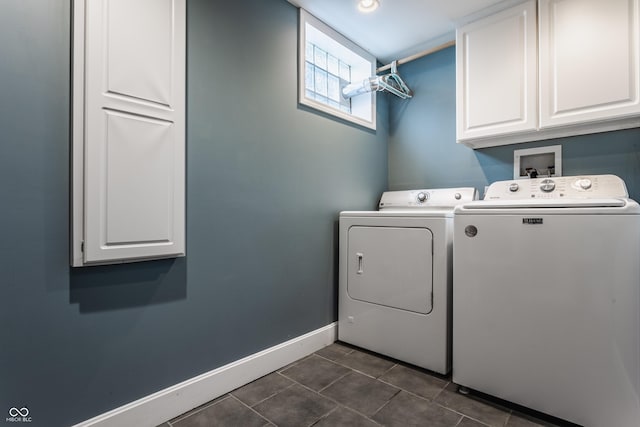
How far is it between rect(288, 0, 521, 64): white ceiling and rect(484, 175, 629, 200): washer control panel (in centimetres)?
115

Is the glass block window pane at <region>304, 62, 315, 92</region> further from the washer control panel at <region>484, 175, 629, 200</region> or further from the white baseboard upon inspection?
the white baseboard

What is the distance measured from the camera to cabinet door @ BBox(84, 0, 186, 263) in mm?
1193

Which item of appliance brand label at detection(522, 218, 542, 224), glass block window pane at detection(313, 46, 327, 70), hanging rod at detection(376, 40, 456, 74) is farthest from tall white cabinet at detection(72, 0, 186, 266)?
hanging rod at detection(376, 40, 456, 74)

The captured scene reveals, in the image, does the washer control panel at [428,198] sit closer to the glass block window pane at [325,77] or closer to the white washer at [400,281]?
the white washer at [400,281]

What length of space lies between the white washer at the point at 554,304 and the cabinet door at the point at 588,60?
416 mm

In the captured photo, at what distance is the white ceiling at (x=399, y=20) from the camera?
203cm

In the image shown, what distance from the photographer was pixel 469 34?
6.98ft

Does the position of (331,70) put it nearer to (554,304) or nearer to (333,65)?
(333,65)

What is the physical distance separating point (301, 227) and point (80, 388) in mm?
1349

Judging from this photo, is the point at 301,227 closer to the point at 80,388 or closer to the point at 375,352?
the point at 375,352

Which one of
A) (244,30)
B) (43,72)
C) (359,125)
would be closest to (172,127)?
(43,72)

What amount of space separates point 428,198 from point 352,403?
1.59 meters

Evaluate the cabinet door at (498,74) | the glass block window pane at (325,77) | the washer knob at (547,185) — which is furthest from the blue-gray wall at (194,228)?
the washer knob at (547,185)

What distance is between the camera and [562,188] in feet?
6.09
